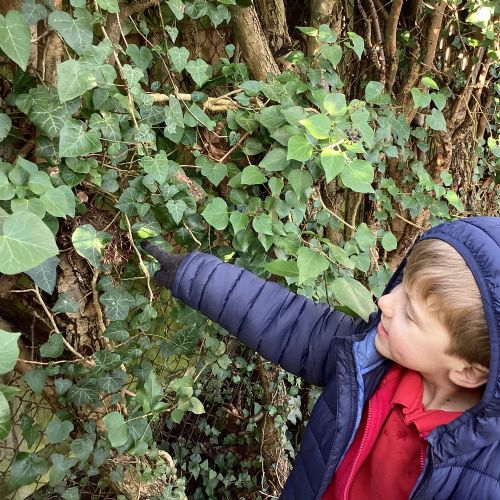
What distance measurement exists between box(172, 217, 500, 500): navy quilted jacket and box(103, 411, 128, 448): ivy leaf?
27cm

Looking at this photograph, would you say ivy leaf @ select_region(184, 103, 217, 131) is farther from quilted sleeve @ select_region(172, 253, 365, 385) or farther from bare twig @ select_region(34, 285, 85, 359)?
bare twig @ select_region(34, 285, 85, 359)

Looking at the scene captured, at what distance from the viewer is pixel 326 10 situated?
1551 millimetres

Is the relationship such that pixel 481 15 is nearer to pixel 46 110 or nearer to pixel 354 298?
pixel 354 298

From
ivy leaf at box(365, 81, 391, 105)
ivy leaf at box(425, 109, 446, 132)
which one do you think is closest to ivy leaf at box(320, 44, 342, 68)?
ivy leaf at box(365, 81, 391, 105)

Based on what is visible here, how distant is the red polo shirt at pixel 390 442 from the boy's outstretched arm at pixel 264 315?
0.13m

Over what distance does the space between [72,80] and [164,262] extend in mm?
405

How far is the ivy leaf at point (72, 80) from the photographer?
884mm

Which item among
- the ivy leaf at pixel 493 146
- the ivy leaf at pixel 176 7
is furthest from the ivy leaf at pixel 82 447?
the ivy leaf at pixel 493 146

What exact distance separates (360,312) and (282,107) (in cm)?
52

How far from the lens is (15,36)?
2.73 feet

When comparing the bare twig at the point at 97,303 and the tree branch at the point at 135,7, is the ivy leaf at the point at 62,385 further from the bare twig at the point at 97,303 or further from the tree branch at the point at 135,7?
the tree branch at the point at 135,7

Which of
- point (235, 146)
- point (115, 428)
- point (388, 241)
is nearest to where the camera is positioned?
A: point (115, 428)

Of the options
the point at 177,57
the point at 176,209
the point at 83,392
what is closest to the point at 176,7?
the point at 177,57

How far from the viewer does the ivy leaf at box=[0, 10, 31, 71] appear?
82 cm
